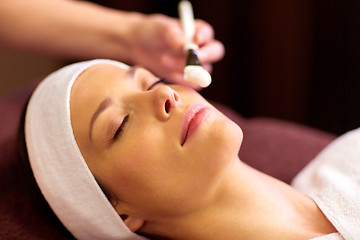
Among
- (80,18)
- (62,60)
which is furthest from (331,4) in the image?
(62,60)

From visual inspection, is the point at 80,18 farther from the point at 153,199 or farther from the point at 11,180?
the point at 153,199

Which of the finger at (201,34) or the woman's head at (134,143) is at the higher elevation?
the finger at (201,34)

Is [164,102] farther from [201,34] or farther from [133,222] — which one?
[201,34]

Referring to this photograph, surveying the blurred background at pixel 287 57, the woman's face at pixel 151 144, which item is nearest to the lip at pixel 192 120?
the woman's face at pixel 151 144

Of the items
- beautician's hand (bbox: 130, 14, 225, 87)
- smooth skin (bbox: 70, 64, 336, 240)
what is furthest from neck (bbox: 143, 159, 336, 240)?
beautician's hand (bbox: 130, 14, 225, 87)

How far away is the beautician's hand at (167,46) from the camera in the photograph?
1.17 m

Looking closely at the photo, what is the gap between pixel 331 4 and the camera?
5.48 feet

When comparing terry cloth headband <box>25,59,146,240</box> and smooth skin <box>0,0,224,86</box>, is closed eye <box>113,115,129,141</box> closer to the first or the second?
terry cloth headband <box>25,59,146,240</box>

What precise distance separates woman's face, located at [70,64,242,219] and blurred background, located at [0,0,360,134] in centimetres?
103

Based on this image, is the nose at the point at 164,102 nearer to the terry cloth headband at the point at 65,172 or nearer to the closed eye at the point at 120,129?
the closed eye at the point at 120,129

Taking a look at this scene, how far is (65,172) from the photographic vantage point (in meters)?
0.87

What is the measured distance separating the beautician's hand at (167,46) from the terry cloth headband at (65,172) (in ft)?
1.06

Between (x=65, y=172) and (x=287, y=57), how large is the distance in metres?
1.23

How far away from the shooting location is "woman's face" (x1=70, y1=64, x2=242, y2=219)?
80 cm
